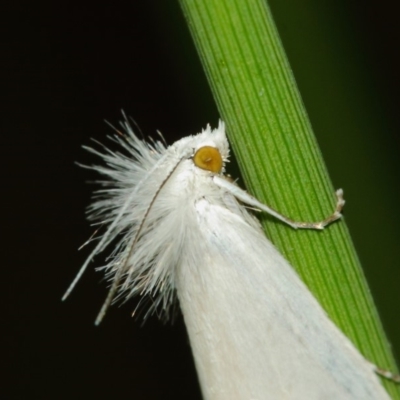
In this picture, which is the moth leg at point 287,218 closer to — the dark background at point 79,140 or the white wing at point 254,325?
the white wing at point 254,325

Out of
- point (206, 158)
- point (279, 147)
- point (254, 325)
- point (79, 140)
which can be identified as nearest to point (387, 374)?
point (254, 325)

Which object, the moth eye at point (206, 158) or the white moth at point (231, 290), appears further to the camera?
the moth eye at point (206, 158)

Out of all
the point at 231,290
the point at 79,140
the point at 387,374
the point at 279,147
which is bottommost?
the point at 387,374

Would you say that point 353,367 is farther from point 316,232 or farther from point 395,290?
point 395,290

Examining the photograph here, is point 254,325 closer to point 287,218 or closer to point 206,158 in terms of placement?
point 287,218

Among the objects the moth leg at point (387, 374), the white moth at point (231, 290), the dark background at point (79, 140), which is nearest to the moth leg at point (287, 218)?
the white moth at point (231, 290)

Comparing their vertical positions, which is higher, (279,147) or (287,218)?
(279,147)

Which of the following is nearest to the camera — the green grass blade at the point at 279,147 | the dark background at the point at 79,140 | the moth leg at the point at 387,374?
the green grass blade at the point at 279,147

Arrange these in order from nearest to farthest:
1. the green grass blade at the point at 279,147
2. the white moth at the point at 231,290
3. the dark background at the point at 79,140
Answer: the green grass blade at the point at 279,147
the white moth at the point at 231,290
the dark background at the point at 79,140
